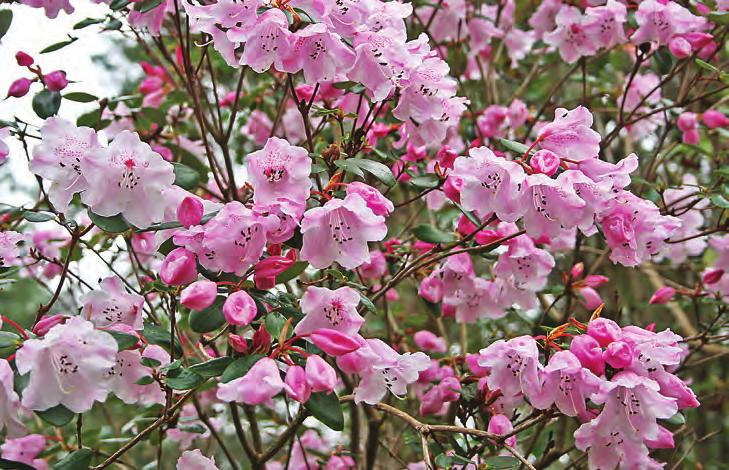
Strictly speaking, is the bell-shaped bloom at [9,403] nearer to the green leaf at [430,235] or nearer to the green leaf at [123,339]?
the green leaf at [123,339]

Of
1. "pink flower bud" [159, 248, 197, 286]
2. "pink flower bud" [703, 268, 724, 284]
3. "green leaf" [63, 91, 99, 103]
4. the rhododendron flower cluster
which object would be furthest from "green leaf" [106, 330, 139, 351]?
"pink flower bud" [703, 268, 724, 284]

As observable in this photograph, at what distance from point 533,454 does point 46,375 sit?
4.89 ft

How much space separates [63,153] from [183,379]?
0.44m

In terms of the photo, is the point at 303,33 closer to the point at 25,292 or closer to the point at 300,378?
the point at 300,378

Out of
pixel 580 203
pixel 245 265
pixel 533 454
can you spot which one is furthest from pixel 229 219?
pixel 533 454

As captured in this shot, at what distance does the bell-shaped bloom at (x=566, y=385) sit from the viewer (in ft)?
3.95

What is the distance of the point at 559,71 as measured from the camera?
347 centimetres

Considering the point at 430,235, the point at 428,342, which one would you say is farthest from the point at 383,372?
the point at 428,342

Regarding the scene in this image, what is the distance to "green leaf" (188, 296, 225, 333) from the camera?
4.03ft

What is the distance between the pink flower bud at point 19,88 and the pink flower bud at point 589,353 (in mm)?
1276

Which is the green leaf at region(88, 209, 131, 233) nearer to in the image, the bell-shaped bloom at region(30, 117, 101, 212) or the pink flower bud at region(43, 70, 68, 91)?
the bell-shaped bloom at region(30, 117, 101, 212)

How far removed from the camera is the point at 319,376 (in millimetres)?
1098

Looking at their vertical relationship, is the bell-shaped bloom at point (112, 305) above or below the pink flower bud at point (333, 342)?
below

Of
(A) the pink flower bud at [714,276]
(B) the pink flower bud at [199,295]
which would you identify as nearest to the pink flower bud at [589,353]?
(B) the pink flower bud at [199,295]
